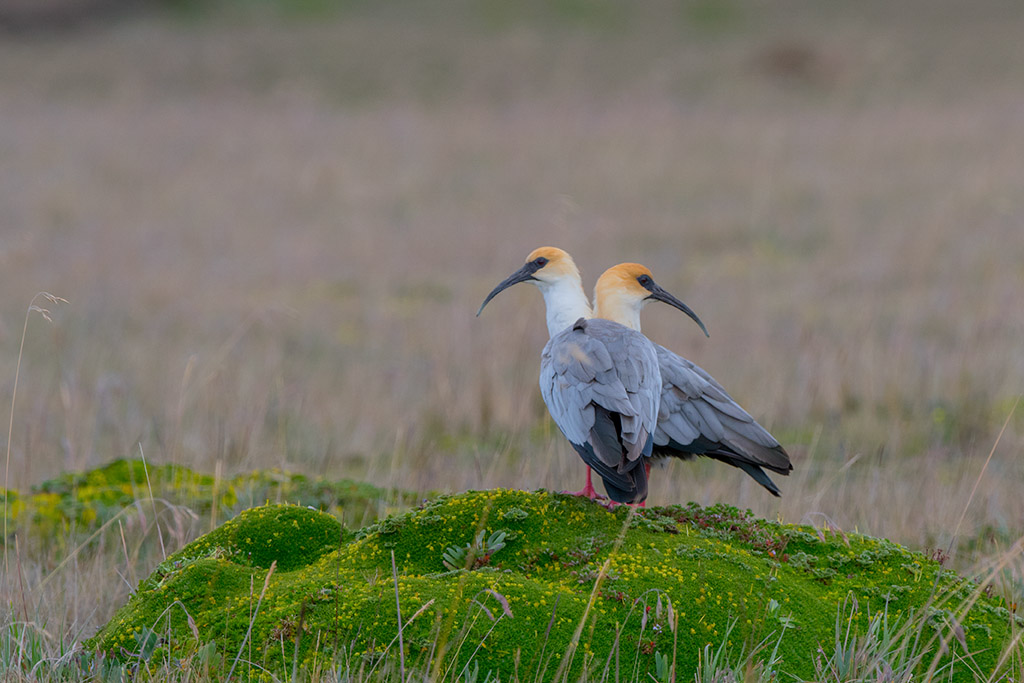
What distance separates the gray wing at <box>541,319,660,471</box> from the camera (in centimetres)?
351

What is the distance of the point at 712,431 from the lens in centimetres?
396

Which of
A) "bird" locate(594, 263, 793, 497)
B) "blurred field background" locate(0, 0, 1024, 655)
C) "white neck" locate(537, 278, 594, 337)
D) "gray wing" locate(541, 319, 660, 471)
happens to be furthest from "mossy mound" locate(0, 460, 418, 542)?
"bird" locate(594, 263, 793, 497)

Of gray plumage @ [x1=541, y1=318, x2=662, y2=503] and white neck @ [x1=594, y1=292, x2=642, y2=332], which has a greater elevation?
white neck @ [x1=594, y1=292, x2=642, y2=332]

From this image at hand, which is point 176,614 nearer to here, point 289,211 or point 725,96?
point 289,211

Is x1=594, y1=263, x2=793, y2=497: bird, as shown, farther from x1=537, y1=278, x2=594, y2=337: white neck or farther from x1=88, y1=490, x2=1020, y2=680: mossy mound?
x1=537, y1=278, x2=594, y2=337: white neck

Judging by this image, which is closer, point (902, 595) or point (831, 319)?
point (902, 595)

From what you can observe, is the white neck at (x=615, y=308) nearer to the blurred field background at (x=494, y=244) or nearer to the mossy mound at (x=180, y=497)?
the blurred field background at (x=494, y=244)

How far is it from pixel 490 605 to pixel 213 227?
1407 centimetres

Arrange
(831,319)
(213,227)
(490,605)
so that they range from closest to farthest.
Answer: (490,605), (831,319), (213,227)

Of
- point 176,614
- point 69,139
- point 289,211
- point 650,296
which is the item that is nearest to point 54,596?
point 176,614

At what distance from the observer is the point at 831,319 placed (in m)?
10.3

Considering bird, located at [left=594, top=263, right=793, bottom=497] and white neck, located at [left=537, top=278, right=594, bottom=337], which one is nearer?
bird, located at [left=594, top=263, right=793, bottom=497]

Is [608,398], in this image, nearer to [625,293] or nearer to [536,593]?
[536,593]

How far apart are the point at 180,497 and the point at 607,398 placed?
2.42 meters
